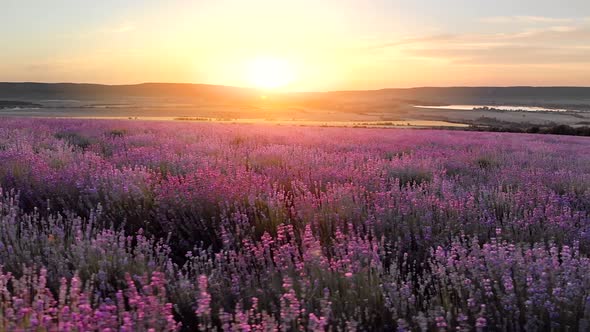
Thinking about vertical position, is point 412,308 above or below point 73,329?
below

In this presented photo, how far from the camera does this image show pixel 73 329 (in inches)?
69.9

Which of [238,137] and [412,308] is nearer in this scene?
[412,308]

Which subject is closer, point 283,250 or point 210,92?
point 283,250

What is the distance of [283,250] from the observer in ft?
9.16

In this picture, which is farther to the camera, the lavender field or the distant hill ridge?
the distant hill ridge

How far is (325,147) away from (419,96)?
16611cm

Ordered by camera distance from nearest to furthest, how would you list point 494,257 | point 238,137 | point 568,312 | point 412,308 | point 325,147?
point 568,312 < point 412,308 < point 494,257 < point 325,147 < point 238,137

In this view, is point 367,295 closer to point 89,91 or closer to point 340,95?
point 89,91

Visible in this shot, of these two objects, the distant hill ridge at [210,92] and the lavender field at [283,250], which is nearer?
the lavender field at [283,250]

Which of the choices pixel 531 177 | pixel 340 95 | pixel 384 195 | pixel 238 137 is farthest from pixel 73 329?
pixel 340 95

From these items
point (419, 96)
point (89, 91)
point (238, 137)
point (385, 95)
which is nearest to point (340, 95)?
point (385, 95)

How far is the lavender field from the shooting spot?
7.13ft

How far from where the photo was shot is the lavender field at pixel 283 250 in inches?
85.6

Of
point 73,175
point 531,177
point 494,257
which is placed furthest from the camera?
point 531,177
